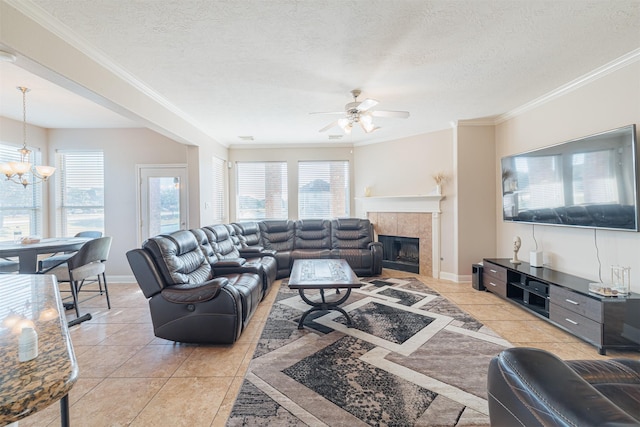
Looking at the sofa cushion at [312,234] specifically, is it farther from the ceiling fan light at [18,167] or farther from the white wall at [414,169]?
the ceiling fan light at [18,167]

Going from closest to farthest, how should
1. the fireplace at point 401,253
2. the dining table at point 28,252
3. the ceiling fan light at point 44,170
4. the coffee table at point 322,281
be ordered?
the coffee table at point 322,281 → the dining table at point 28,252 → the ceiling fan light at point 44,170 → the fireplace at point 401,253

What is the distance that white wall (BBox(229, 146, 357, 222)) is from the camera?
593 centimetres

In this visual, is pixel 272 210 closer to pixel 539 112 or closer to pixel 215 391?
pixel 215 391

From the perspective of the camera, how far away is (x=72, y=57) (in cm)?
210

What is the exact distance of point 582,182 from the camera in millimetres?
2768

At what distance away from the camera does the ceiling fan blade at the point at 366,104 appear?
2643 millimetres

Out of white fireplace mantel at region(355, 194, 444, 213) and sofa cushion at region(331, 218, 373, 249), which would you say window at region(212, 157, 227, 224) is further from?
white fireplace mantel at region(355, 194, 444, 213)

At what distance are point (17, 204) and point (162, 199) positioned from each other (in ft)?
6.78

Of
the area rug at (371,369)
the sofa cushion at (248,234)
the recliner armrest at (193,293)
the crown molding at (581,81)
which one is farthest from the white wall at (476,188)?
the recliner armrest at (193,293)

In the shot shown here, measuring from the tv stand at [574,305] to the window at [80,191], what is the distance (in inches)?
264

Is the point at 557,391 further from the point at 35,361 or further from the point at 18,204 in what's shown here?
the point at 18,204

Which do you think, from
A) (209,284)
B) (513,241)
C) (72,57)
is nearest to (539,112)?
(513,241)

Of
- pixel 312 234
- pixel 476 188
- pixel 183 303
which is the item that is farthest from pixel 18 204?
pixel 476 188

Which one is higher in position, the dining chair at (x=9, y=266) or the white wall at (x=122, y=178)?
the white wall at (x=122, y=178)
